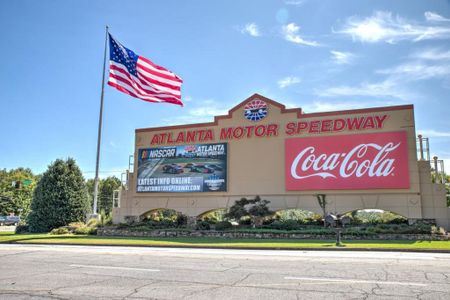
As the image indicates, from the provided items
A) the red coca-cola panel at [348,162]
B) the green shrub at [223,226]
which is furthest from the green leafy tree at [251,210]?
the red coca-cola panel at [348,162]

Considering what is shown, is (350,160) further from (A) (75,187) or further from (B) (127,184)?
(A) (75,187)

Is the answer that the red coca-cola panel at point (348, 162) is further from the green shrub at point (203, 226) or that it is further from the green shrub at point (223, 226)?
the green shrub at point (203, 226)

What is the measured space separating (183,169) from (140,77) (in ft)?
26.9

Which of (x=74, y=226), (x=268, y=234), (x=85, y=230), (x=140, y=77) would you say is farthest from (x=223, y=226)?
(x=140, y=77)

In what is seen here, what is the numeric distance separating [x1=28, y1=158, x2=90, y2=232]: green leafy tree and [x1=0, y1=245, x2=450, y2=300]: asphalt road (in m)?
19.3

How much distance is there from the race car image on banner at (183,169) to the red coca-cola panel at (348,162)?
540cm

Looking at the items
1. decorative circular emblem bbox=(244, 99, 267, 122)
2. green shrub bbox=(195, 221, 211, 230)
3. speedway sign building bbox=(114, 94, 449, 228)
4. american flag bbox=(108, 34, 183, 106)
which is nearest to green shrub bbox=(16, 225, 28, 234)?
speedway sign building bbox=(114, 94, 449, 228)

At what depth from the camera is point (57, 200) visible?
1282 inches

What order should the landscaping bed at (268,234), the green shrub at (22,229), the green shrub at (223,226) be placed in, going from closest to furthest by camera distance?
the landscaping bed at (268,234) < the green shrub at (223,226) < the green shrub at (22,229)

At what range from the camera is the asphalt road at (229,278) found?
8078 mm

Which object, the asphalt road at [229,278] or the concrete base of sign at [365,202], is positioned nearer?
the asphalt road at [229,278]

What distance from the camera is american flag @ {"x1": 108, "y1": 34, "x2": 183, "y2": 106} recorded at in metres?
27.9

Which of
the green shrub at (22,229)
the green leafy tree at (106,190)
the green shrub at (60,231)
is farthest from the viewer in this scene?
the green leafy tree at (106,190)

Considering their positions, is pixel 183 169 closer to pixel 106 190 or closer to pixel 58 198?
pixel 58 198
